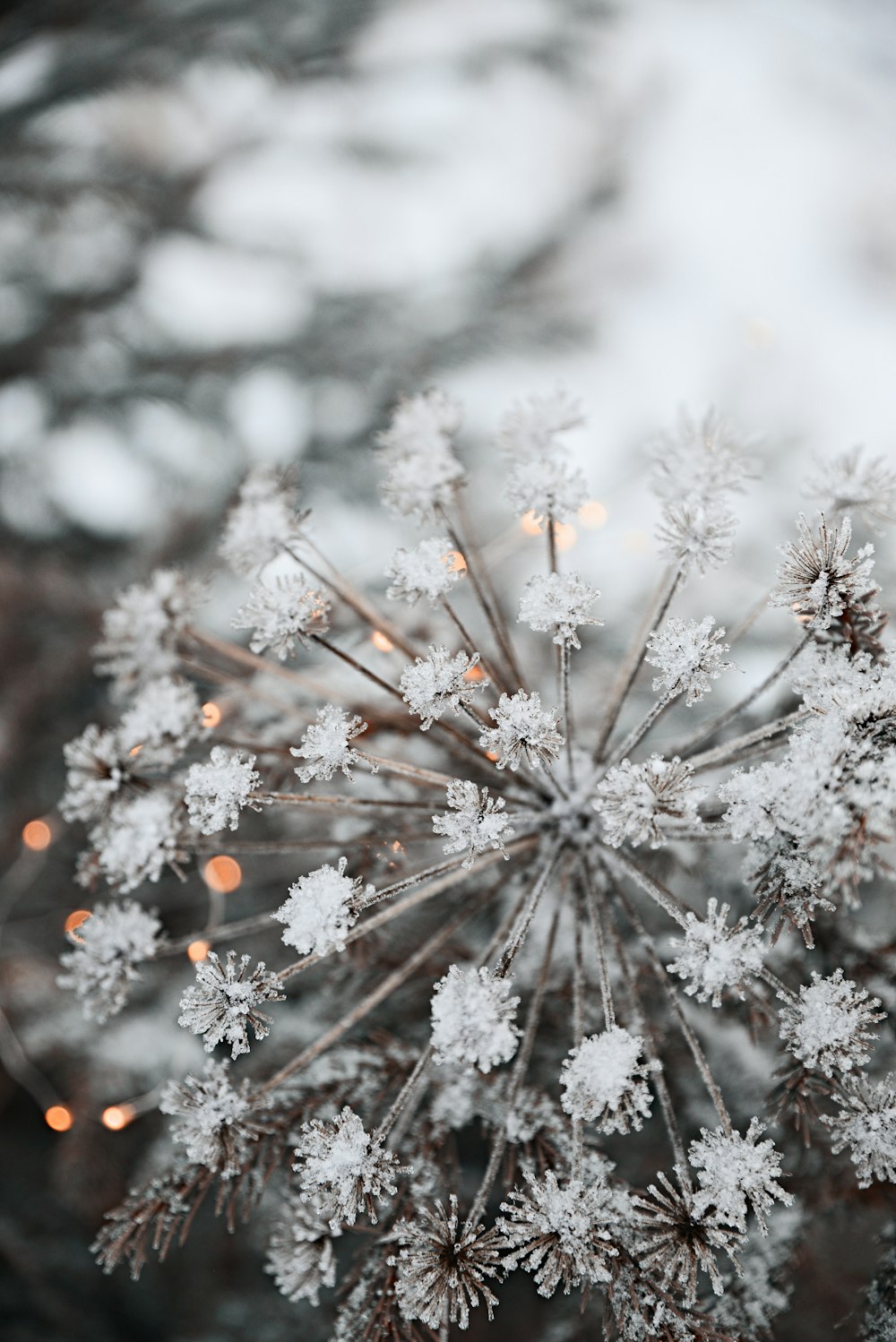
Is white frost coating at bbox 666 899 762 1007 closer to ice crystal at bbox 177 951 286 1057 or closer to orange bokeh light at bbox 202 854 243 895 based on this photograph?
ice crystal at bbox 177 951 286 1057

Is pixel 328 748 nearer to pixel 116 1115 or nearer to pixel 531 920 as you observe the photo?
pixel 531 920

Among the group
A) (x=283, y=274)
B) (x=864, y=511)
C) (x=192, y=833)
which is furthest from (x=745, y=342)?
(x=192, y=833)

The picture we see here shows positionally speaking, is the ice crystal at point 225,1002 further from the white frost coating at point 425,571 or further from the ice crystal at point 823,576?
the ice crystal at point 823,576

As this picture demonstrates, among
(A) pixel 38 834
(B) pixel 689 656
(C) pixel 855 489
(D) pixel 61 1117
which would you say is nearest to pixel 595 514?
(C) pixel 855 489

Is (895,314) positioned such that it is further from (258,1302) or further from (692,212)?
(258,1302)

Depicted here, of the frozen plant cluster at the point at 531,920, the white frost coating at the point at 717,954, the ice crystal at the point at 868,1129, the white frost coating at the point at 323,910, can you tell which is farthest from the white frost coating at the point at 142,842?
the ice crystal at the point at 868,1129

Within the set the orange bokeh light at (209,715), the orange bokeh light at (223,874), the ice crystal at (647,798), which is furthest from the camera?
the orange bokeh light at (223,874)
